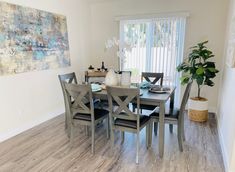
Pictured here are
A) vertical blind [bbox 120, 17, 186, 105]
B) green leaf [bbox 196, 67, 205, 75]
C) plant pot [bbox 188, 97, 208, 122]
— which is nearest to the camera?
green leaf [bbox 196, 67, 205, 75]

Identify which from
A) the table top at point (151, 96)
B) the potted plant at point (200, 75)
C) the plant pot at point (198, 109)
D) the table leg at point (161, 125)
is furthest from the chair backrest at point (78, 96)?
the plant pot at point (198, 109)

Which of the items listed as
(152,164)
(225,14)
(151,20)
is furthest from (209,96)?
(152,164)

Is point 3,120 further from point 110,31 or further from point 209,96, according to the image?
point 209,96

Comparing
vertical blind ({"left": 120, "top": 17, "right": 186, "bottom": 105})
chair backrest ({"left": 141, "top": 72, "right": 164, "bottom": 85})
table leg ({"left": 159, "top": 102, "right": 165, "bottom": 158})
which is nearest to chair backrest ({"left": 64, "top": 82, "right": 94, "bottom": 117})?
table leg ({"left": 159, "top": 102, "right": 165, "bottom": 158})

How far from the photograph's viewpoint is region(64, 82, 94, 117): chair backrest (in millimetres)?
2432

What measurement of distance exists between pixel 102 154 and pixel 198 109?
6.83 ft

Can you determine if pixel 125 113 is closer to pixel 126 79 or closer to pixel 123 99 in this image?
pixel 123 99

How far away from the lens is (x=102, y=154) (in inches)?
101

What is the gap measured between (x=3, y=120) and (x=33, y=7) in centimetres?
198

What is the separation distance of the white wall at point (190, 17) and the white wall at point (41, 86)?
417 mm

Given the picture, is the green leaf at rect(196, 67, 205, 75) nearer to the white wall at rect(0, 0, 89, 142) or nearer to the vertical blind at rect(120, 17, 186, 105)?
the vertical blind at rect(120, 17, 186, 105)

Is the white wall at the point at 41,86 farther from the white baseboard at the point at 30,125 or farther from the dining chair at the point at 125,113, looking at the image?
the dining chair at the point at 125,113

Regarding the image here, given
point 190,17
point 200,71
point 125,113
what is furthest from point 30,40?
point 190,17

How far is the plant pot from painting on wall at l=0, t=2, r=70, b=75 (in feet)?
9.27
